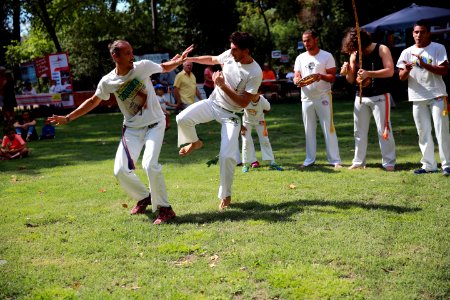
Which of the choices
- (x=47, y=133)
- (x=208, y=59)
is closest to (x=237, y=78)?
(x=208, y=59)

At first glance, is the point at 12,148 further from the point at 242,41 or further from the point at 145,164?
the point at 242,41

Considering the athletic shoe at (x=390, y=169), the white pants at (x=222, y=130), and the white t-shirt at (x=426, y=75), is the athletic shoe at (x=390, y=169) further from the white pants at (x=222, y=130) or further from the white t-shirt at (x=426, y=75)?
the white pants at (x=222, y=130)

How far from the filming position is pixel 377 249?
5.46 meters

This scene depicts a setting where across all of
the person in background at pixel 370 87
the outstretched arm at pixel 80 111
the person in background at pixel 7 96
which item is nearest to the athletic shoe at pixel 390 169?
the person in background at pixel 370 87

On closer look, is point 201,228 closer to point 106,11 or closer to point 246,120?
point 246,120

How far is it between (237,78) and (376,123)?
10.6 feet

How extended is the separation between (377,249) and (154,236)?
2.31 metres

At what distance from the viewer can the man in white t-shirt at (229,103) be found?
7.16 meters

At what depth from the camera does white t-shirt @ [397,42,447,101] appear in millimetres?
8766

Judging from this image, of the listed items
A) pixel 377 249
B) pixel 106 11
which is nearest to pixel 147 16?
pixel 106 11

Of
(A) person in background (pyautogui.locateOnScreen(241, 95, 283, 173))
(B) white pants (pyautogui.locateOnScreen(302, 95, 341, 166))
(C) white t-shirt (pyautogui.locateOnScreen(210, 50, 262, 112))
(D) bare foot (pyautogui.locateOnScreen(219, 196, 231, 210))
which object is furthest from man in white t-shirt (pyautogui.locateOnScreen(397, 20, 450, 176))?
(D) bare foot (pyautogui.locateOnScreen(219, 196, 231, 210))

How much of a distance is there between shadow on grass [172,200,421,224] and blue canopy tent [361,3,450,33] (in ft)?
46.8

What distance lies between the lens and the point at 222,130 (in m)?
7.39

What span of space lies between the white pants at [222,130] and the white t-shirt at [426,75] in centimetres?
316
